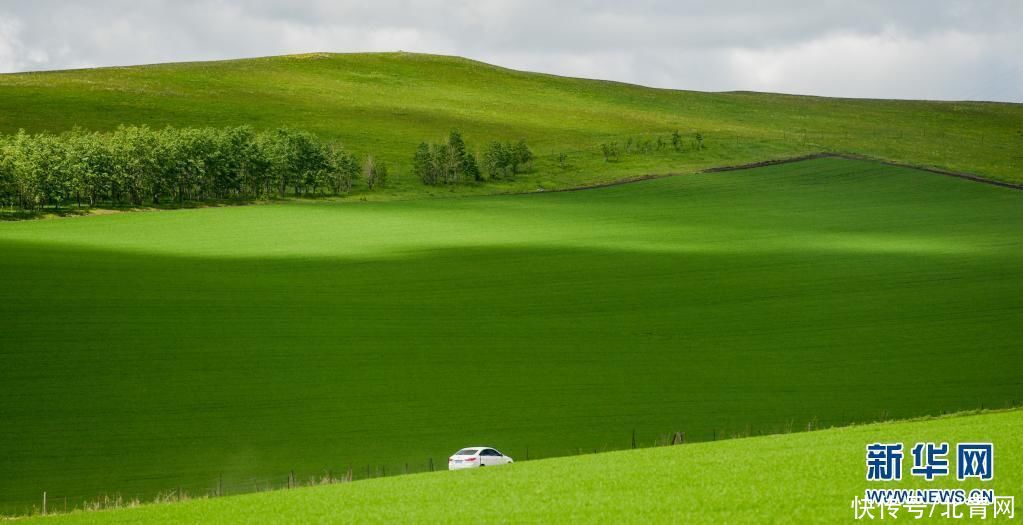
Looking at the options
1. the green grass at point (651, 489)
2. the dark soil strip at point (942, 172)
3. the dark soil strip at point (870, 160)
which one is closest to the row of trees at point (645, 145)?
the dark soil strip at point (870, 160)

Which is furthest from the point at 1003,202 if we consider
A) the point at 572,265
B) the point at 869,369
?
the point at 869,369

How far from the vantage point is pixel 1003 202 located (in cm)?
8375

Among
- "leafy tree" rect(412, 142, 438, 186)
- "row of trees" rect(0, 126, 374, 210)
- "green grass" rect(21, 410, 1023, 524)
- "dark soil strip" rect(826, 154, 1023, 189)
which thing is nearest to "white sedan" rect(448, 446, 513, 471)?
"green grass" rect(21, 410, 1023, 524)

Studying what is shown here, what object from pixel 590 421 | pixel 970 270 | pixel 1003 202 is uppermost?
pixel 1003 202

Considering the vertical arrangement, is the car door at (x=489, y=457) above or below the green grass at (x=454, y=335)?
below

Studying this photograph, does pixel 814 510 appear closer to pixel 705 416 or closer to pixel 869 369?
pixel 705 416

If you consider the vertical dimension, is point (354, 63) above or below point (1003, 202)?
above

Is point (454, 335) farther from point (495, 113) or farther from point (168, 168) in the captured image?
point (495, 113)

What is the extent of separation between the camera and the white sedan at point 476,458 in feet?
105

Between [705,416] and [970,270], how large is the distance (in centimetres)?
2804

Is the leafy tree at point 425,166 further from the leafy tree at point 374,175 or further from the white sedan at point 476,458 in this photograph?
the white sedan at point 476,458

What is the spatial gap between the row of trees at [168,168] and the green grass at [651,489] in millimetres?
57805

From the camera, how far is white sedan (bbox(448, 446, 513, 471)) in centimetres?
3191

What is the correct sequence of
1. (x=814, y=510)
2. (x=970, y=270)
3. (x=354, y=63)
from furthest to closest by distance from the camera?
(x=354, y=63) < (x=970, y=270) < (x=814, y=510)
